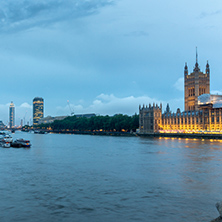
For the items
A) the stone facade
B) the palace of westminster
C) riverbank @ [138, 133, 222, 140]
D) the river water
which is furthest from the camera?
the stone facade

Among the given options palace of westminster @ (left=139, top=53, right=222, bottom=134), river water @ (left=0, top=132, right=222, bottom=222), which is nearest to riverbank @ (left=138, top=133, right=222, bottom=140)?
palace of westminster @ (left=139, top=53, right=222, bottom=134)

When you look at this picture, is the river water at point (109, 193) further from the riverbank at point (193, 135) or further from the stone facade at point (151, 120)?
the stone facade at point (151, 120)

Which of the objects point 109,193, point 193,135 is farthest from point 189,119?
point 109,193

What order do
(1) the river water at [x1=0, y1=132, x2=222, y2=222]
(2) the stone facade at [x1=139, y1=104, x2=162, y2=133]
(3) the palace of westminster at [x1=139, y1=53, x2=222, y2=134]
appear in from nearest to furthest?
(1) the river water at [x1=0, y1=132, x2=222, y2=222] → (3) the palace of westminster at [x1=139, y1=53, x2=222, y2=134] → (2) the stone facade at [x1=139, y1=104, x2=162, y2=133]

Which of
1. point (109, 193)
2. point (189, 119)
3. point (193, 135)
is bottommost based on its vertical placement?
point (109, 193)

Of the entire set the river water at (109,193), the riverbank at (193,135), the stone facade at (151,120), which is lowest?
the river water at (109,193)

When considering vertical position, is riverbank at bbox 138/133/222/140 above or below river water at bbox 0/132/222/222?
above

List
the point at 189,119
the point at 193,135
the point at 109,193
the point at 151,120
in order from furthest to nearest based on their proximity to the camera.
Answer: the point at 151,120, the point at 189,119, the point at 193,135, the point at 109,193

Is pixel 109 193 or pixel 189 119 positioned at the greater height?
pixel 189 119

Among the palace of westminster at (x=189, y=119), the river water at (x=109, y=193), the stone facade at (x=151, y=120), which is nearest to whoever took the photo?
the river water at (x=109, y=193)

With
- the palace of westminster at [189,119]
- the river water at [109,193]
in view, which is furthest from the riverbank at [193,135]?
the river water at [109,193]

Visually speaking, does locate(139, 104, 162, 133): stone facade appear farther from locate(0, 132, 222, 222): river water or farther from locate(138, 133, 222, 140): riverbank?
locate(0, 132, 222, 222): river water

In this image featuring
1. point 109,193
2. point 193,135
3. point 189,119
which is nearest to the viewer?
point 109,193

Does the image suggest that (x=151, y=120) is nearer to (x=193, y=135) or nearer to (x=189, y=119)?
(x=189, y=119)
